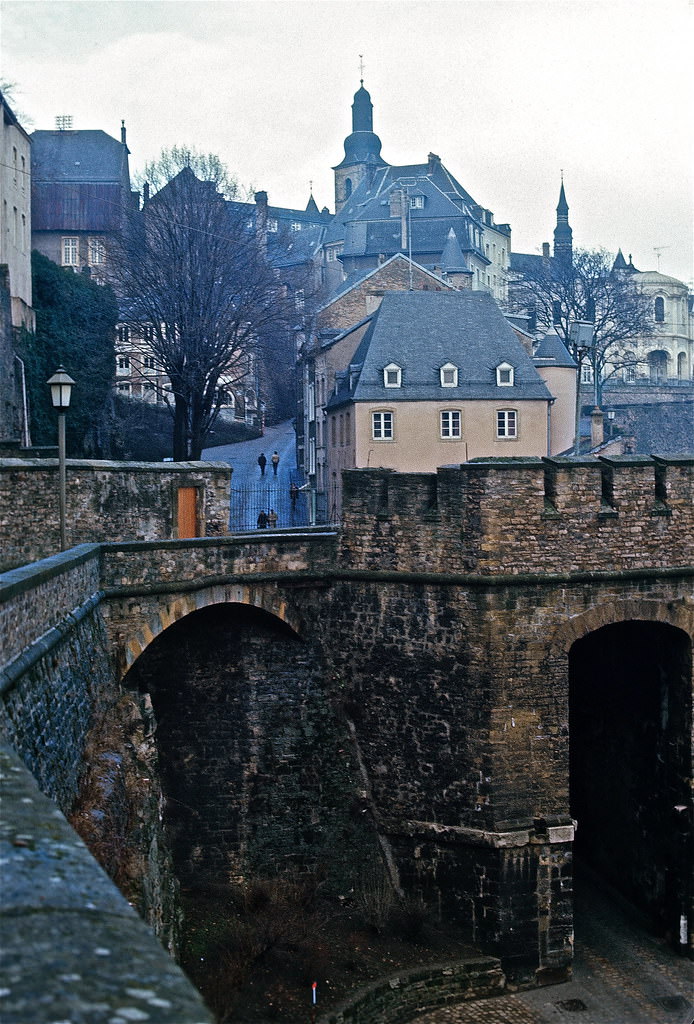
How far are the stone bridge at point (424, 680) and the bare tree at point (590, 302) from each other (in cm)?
5772

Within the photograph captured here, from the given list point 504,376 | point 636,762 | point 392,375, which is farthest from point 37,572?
point 504,376

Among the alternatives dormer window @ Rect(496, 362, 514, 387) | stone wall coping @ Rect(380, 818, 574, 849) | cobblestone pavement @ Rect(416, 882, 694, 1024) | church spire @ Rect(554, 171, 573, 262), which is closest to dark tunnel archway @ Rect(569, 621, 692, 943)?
cobblestone pavement @ Rect(416, 882, 694, 1024)

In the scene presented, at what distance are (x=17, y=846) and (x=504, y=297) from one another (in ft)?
352

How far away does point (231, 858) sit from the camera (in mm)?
16906

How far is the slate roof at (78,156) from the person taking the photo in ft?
226

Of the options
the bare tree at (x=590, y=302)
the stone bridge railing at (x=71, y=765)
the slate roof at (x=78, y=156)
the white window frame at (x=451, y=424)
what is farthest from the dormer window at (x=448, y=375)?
the slate roof at (x=78, y=156)

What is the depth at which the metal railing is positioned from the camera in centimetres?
3266

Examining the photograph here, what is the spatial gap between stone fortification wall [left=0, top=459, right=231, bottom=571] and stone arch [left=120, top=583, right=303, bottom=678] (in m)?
2.12

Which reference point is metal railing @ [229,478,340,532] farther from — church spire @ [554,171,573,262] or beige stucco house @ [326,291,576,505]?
church spire @ [554,171,573,262]

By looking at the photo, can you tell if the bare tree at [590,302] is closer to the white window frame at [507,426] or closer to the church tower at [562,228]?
the white window frame at [507,426]

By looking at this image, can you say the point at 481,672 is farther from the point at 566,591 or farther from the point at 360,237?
the point at 360,237

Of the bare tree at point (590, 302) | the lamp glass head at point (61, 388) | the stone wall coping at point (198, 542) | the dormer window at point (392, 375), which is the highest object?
the bare tree at point (590, 302)

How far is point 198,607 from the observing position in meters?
16.6

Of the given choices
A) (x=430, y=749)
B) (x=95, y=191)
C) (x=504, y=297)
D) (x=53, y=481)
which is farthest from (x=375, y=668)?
(x=504, y=297)
